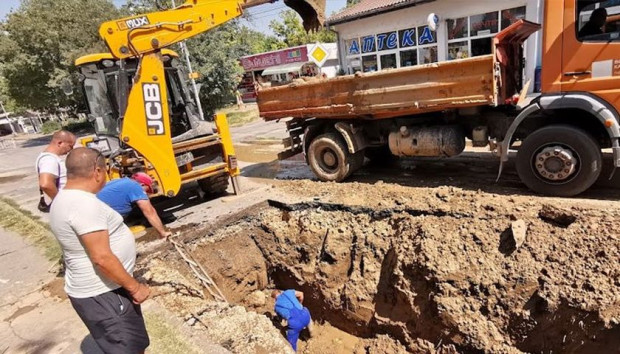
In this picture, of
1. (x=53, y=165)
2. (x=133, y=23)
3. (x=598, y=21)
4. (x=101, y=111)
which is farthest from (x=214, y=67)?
(x=598, y=21)

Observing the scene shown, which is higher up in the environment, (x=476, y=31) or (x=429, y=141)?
(x=476, y=31)

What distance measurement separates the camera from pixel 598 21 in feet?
14.6

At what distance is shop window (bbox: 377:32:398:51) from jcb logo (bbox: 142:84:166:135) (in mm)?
12162

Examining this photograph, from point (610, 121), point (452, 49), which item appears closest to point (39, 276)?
point (610, 121)

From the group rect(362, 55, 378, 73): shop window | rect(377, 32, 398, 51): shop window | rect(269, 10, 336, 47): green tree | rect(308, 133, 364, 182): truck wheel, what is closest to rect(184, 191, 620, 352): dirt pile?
rect(308, 133, 364, 182): truck wheel

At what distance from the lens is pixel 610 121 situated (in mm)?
4453

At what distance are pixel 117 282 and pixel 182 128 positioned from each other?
211 inches

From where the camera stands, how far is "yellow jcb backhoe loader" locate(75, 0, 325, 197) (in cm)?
548

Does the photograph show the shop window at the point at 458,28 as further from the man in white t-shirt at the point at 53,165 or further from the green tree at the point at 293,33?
the green tree at the point at 293,33

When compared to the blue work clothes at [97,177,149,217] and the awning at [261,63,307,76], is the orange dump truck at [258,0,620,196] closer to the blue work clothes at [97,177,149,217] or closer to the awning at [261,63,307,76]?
the blue work clothes at [97,177,149,217]

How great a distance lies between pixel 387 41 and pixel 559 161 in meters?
12.1

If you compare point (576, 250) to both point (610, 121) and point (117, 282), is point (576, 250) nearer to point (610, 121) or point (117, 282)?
point (610, 121)

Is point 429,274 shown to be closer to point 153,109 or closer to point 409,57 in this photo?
point 153,109

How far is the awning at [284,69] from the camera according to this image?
27766mm
